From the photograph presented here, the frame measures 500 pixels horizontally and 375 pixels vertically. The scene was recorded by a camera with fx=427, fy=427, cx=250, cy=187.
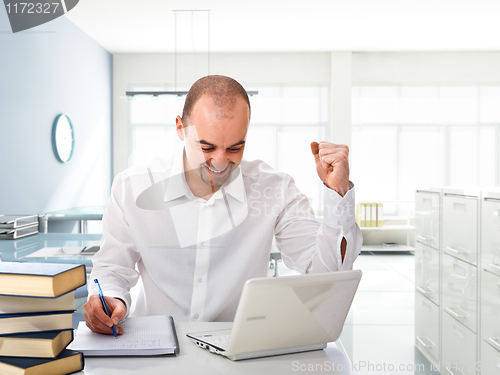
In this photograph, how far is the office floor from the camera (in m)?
2.35

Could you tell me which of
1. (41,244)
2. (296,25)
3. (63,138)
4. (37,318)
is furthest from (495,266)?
(63,138)

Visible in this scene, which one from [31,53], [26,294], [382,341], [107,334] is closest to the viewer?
[26,294]

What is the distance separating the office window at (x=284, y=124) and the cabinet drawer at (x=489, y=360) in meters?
4.30

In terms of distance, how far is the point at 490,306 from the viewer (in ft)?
6.13

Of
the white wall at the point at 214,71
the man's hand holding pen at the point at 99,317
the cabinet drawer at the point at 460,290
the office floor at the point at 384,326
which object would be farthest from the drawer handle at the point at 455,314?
the white wall at the point at 214,71

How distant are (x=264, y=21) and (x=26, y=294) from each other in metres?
4.62

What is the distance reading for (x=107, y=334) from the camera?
906 millimetres

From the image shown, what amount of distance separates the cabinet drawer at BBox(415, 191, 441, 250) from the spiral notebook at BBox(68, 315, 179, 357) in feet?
6.15

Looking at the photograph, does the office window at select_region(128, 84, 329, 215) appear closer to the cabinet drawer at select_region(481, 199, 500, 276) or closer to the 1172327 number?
the 1172327 number

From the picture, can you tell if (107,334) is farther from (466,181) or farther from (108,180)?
(466,181)

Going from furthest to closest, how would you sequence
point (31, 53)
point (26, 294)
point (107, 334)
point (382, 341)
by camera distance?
point (31, 53) → point (382, 341) → point (107, 334) → point (26, 294)

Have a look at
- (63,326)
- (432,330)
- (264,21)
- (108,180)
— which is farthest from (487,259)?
(108,180)

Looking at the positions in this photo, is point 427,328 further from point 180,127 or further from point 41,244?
point 41,244

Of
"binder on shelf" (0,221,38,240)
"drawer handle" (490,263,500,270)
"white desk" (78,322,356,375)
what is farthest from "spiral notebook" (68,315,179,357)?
"binder on shelf" (0,221,38,240)
